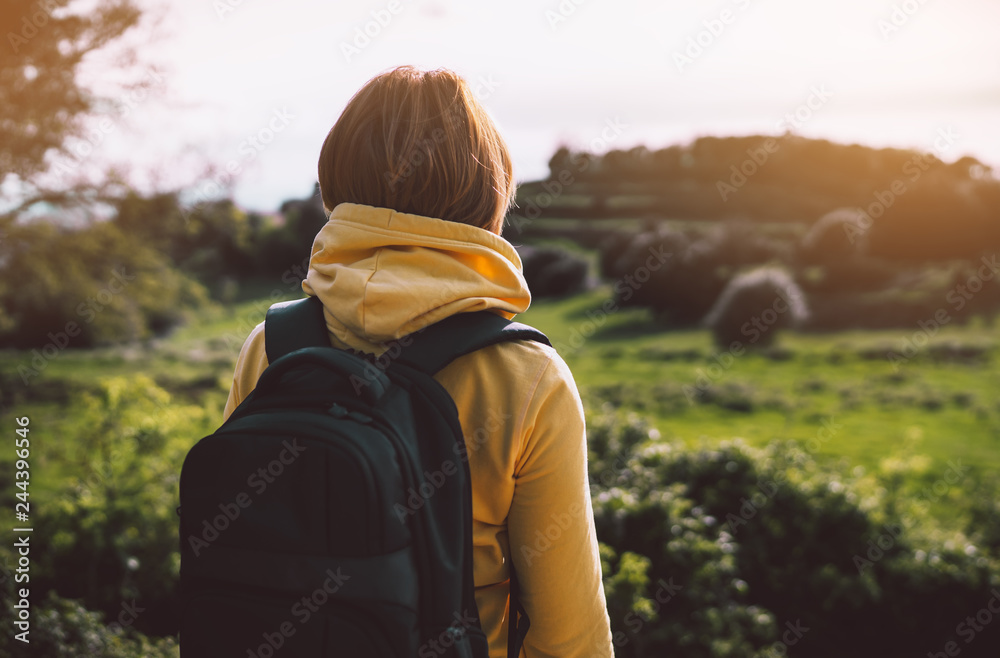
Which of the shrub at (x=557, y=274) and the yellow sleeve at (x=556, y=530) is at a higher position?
the yellow sleeve at (x=556, y=530)

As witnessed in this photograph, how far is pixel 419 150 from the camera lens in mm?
1301

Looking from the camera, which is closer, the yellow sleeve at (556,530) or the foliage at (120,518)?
the yellow sleeve at (556,530)

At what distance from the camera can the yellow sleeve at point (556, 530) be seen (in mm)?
1308

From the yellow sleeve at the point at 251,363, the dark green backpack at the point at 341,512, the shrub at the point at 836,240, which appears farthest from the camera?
the shrub at the point at 836,240

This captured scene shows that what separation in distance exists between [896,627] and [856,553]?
1.62 feet

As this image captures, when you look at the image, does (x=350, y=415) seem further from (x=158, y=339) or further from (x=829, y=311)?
(x=158, y=339)

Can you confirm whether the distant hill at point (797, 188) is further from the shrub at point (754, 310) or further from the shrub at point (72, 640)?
the shrub at point (72, 640)

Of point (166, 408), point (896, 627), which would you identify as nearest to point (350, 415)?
point (166, 408)

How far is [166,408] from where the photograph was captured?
4.55 meters
